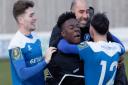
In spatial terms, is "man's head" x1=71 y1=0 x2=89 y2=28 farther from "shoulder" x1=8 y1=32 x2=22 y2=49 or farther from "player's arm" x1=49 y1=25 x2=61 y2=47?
"shoulder" x1=8 y1=32 x2=22 y2=49

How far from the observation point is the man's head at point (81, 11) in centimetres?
469

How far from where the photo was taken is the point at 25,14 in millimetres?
4594

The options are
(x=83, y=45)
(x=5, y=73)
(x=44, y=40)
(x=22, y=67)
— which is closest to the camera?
(x=83, y=45)

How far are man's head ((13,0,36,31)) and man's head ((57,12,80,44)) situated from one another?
0.35 metres

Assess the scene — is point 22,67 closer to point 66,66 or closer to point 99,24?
point 66,66

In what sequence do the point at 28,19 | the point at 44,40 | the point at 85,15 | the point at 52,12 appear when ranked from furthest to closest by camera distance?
the point at 52,12 < the point at 44,40 < the point at 85,15 < the point at 28,19

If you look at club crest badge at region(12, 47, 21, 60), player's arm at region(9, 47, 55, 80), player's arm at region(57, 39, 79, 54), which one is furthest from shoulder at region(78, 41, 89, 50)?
club crest badge at region(12, 47, 21, 60)

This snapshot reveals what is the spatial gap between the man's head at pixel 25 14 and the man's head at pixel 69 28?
→ 35 cm

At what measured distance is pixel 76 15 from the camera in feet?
15.6

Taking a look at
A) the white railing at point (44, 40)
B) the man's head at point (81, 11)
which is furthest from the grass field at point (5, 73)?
the man's head at point (81, 11)

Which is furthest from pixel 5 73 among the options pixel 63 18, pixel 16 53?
pixel 63 18

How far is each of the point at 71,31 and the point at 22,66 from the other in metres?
0.50

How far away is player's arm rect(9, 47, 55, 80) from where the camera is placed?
14.3ft

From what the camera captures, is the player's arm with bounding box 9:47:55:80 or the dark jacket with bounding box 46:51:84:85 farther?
the player's arm with bounding box 9:47:55:80
